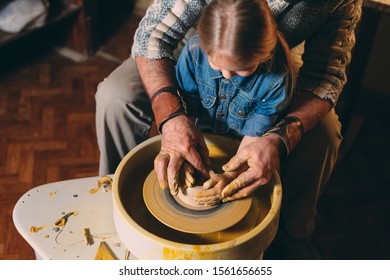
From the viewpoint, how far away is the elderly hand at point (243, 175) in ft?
3.48

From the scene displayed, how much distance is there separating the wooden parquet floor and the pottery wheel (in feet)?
2.02

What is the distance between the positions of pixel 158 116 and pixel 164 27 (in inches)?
9.5

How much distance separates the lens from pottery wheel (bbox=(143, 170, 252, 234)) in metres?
1.05

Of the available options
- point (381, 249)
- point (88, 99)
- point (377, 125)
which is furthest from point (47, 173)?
point (377, 125)

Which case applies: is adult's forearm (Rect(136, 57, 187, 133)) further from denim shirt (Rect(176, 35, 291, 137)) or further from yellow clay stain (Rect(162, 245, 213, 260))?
yellow clay stain (Rect(162, 245, 213, 260))

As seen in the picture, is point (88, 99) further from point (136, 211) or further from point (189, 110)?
point (136, 211)

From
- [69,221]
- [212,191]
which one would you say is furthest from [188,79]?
[69,221]

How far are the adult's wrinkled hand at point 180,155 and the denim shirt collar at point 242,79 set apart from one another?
0.12 m

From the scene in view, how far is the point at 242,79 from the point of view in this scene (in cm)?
116

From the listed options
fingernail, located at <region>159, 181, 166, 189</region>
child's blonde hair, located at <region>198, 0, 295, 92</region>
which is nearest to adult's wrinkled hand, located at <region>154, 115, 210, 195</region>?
fingernail, located at <region>159, 181, 166, 189</region>

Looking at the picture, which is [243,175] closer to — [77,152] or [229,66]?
[229,66]

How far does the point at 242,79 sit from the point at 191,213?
32cm

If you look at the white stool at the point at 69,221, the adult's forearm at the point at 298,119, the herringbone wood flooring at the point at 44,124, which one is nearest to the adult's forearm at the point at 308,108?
the adult's forearm at the point at 298,119

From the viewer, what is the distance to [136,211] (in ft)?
3.71
